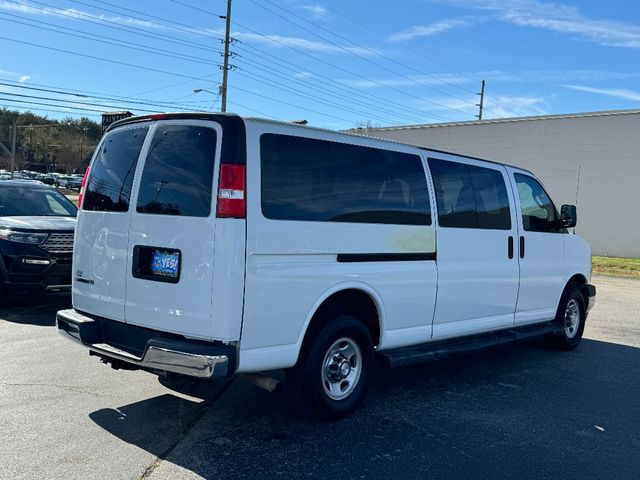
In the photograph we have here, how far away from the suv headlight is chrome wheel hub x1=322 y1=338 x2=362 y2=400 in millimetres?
5277

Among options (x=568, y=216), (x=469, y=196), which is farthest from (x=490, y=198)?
(x=568, y=216)

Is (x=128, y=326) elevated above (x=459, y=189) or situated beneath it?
situated beneath

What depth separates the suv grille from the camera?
8.14 meters

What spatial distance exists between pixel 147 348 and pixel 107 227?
1.11 m

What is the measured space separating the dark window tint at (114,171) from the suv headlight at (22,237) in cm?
359

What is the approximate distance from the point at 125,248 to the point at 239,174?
3.69ft

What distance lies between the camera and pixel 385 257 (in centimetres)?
500

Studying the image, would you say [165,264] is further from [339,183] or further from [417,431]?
[417,431]

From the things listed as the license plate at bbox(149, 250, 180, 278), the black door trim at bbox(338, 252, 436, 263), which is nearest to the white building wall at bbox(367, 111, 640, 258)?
the black door trim at bbox(338, 252, 436, 263)

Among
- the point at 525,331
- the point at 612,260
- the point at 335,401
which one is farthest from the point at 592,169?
the point at 335,401

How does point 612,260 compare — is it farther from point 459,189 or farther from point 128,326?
point 128,326

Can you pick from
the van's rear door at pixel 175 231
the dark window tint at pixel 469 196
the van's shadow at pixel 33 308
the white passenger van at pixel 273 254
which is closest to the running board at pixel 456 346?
the white passenger van at pixel 273 254

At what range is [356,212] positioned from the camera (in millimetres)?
4797

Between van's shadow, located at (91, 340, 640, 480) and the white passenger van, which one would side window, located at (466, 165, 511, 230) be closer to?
the white passenger van
